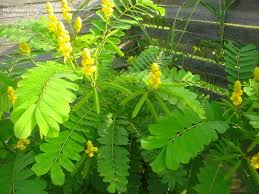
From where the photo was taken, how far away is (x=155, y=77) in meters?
1.46

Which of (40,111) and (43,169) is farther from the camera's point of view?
(43,169)

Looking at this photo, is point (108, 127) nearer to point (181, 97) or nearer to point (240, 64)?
point (181, 97)

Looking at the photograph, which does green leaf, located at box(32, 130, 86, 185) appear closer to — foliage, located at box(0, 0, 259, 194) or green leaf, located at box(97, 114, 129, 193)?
foliage, located at box(0, 0, 259, 194)

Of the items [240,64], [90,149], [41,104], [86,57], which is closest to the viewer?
[41,104]

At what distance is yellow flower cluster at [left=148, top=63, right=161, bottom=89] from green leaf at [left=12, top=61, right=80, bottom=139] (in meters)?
0.31

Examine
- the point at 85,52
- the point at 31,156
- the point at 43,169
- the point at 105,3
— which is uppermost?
the point at 105,3

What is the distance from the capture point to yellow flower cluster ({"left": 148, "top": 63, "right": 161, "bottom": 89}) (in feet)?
4.72

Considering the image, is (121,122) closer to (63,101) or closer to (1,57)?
(63,101)

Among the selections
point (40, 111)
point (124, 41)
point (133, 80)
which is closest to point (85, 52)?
point (40, 111)

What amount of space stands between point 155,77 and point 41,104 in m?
0.46

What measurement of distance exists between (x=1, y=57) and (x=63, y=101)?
228cm

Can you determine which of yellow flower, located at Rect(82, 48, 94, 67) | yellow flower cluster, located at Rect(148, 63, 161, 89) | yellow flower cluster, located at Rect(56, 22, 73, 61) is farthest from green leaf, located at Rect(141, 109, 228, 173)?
yellow flower cluster, located at Rect(56, 22, 73, 61)

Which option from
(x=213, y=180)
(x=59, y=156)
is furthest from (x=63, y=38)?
(x=213, y=180)

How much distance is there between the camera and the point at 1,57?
3.33m
